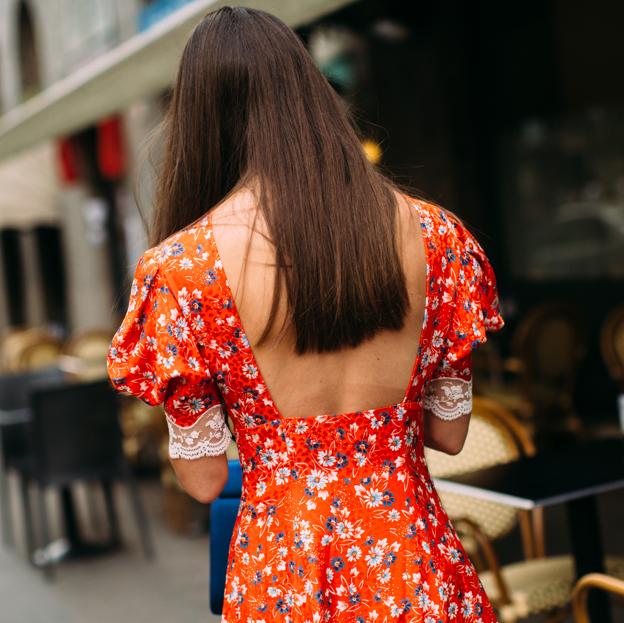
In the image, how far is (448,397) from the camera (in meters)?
1.84

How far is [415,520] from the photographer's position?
168 cm

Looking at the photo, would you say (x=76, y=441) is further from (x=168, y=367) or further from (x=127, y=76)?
(x=168, y=367)

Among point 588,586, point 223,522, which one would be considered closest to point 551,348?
point 588,586

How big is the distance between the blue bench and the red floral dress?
29cm

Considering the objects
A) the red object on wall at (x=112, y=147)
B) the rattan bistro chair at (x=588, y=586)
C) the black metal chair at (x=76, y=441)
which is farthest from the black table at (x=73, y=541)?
the red object on wall at (x=112, y=147)

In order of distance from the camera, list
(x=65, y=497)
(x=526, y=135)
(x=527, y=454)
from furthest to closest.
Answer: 1. (x=526, y=135)
2. (x=65, y=497)
3. (x=527, y=454)

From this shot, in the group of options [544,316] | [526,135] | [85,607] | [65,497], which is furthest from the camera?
[526,135]

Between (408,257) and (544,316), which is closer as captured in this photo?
(408,257)

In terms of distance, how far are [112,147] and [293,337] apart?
1051cm

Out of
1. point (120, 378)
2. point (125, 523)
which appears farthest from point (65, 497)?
point (120, 378)

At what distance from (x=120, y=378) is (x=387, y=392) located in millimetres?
455

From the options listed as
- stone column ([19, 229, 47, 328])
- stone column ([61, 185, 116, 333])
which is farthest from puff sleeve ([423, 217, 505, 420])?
stone column ([19, 229, 47, 328])

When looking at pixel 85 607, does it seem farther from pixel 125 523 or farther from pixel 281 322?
pixel 281 322

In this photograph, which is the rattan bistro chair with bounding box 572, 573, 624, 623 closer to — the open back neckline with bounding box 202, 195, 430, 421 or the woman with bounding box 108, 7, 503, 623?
the woman with bounding box 108, 7, 503, 623
